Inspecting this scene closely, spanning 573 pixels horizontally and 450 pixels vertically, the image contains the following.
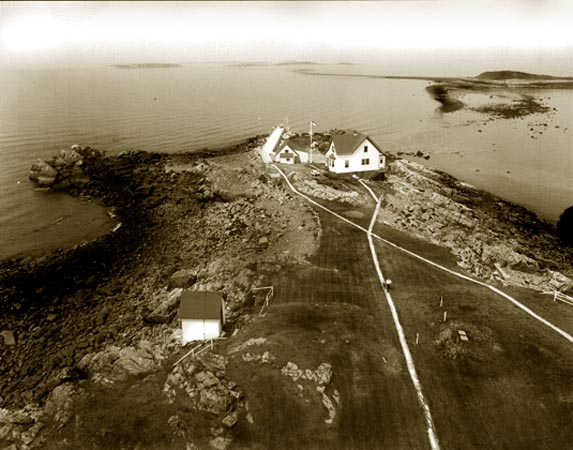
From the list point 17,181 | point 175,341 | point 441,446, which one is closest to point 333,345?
point 441,446

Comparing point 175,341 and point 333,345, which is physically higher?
point 333,345

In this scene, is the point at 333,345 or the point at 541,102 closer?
the point at 333,345

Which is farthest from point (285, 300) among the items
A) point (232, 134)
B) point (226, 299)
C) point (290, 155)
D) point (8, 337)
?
point (232, 134)

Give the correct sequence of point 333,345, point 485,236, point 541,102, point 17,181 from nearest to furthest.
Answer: point 333,345 → point 485,236 → point 17,181 → point 541,102

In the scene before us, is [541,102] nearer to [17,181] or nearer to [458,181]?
[458,181]

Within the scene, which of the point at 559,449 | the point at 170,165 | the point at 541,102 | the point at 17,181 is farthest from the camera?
the point at 541,102

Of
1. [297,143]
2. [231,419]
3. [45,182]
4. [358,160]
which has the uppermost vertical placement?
[358,160]

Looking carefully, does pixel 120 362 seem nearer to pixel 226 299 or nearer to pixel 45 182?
pixel 226 299
